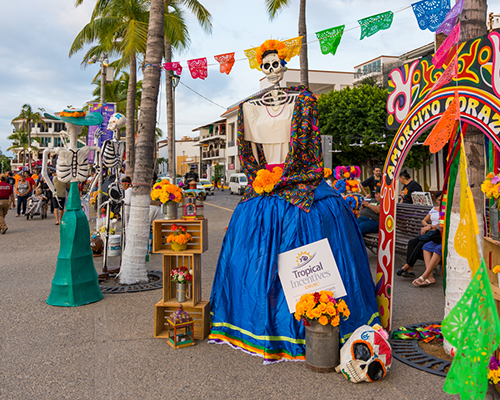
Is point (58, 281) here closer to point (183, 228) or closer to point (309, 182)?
point (183, 228)

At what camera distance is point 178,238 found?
13.2 ft

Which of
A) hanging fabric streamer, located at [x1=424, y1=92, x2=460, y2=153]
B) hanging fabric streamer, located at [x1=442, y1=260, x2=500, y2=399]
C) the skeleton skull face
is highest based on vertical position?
the skeleton skull face

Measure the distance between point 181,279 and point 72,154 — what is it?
2638mm

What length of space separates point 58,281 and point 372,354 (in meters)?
3.85

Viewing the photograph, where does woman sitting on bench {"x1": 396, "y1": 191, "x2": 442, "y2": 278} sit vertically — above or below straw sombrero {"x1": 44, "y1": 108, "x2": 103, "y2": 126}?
below

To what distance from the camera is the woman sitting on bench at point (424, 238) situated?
599 centimetres

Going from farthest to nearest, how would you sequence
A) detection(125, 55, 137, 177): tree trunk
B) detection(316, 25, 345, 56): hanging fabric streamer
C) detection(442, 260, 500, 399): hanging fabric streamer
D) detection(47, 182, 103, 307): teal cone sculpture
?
detection(125, 55, 137, 177): tree trunk
detection(316, 25, 345, 56): hanging fabric streamer
detection(47, 182, 103, 307): teal cone sculpture
detection(442, 260, 500, 399): hanging fabric streamer

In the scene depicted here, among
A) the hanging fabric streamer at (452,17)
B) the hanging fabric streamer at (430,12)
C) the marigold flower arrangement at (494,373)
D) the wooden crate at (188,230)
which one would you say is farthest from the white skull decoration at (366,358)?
the hanging fabric streamer at (430,12)

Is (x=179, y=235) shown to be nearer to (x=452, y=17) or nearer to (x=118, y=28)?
(x=452, y=17)

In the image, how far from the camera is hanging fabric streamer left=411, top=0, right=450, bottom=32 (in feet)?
15.3

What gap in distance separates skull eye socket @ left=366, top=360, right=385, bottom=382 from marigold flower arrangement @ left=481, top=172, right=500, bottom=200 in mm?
1499

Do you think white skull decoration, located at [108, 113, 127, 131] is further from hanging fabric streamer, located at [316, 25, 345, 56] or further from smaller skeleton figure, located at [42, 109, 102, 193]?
hanging fabric streamer, located at [316, 25, 345, 56]

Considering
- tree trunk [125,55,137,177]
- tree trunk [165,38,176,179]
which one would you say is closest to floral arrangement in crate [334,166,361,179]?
tree trunk [125,55,137,177]

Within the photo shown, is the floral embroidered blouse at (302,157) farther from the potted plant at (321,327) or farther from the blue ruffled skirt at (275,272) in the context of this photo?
the potted plant at (321,327)
